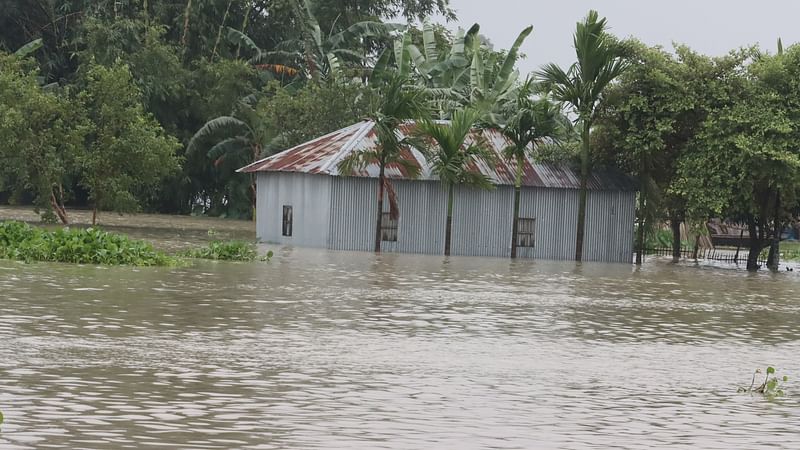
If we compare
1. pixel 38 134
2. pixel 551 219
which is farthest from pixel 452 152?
A: pixel 38 134

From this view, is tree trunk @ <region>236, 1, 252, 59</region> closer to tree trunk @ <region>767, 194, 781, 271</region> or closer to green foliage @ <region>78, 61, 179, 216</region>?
green foliage @ <region>78, 61, 179, 216</region>

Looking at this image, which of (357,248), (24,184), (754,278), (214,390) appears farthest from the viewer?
(24,184)

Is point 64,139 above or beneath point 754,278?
above

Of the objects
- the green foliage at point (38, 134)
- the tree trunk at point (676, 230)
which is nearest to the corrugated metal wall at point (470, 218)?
the tree trunk at point (676, 230)

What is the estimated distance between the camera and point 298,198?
42469 mm

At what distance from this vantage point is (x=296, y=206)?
42.5m

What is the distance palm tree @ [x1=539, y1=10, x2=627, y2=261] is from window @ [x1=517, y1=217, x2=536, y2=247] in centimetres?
144

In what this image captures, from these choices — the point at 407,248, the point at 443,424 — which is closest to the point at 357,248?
the point at 407,248

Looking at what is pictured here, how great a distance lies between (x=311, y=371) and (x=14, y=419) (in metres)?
3.87

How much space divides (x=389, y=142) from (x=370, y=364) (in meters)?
26.6

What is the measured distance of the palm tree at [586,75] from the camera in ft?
130

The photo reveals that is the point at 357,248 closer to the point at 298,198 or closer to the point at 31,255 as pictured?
the point at 298,198

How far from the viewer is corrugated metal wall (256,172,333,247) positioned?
136ft

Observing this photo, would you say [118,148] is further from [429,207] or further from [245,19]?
[245,19]
